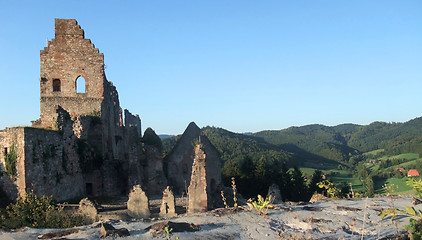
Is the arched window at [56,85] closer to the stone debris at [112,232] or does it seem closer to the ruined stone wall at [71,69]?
the ruined stone wall at [71,69]

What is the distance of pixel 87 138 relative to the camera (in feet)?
81.6

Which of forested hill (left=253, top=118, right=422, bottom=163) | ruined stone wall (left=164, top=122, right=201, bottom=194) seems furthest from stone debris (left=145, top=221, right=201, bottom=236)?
forested hill (left=253, top=118, right=422, bottom=163)

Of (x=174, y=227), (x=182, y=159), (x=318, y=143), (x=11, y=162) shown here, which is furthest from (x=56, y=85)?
(x=318, y=143)

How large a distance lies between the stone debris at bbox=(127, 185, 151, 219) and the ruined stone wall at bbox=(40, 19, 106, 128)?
36.6 feet

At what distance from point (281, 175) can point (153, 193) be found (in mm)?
16075

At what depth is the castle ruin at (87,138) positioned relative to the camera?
21.4 meters

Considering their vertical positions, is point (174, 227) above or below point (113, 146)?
below

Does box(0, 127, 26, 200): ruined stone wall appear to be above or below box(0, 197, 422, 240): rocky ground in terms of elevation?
above

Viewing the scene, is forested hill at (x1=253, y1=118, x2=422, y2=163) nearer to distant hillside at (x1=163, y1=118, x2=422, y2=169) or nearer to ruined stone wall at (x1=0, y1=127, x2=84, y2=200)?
distant hillside at (x1=163, y1=118, x2=422, y2=169)

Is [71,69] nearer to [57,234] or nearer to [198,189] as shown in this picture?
[198,189]

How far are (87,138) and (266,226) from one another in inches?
718

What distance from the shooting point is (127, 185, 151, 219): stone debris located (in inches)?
680

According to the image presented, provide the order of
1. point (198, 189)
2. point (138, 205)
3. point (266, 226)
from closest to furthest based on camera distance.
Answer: point (266, 226) → point (198, 189) → point (138, 205)

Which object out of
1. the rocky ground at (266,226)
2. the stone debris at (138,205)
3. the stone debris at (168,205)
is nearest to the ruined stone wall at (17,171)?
the stone debris at (138,205)
